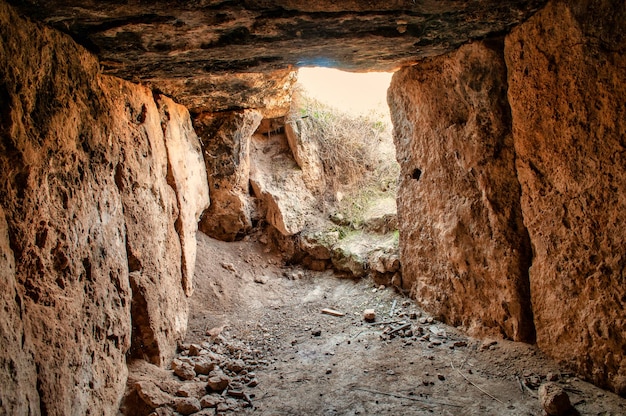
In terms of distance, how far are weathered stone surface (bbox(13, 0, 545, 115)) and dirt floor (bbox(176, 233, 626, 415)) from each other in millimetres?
2131

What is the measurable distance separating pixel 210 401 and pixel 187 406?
154mm

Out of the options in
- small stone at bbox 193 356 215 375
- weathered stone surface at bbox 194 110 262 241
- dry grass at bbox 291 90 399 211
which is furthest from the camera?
dry grass at bbox 291 90 399 211

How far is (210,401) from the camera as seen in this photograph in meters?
2.58

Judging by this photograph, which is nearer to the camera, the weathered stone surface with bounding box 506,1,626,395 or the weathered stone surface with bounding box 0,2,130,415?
the weathered stone surface with bounding box 0,2,130,415

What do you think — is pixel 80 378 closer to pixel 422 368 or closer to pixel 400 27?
pixel 422 368

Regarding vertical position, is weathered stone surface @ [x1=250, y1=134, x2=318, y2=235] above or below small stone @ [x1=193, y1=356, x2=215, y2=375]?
above

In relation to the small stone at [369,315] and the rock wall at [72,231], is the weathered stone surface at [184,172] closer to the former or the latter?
the rock wall at [72,231]

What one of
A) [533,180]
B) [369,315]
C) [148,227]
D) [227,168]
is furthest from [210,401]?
[227,168]

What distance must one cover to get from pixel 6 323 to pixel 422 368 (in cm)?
242

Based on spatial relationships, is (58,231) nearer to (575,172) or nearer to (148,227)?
(148,227)

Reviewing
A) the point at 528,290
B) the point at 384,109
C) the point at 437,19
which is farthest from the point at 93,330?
the point at 384,109

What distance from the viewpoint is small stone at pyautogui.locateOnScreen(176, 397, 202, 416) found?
2.47 meters

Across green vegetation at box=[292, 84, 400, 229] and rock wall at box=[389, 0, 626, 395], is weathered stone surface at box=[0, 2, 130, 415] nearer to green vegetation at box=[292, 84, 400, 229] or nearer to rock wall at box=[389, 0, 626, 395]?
rock wall at box=[389, 0, 626, 395]

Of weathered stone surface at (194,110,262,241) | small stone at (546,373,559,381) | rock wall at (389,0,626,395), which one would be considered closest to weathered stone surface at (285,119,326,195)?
weathered stone surface at (194,110,262,241)
